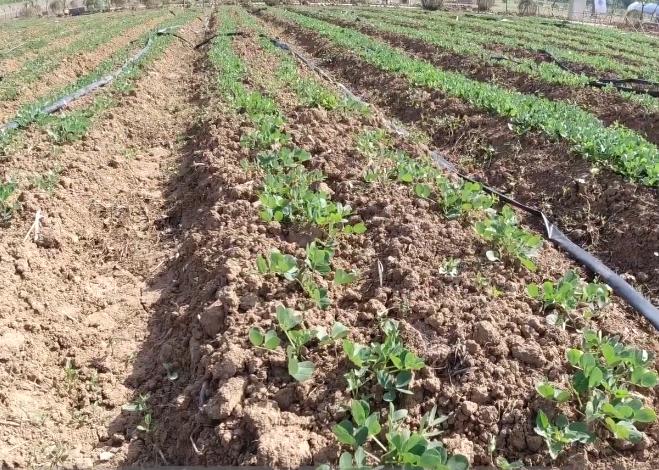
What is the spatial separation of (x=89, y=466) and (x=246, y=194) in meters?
2.71

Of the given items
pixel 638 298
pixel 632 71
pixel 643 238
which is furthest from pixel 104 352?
pixel 632 71

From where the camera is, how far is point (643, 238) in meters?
5.02

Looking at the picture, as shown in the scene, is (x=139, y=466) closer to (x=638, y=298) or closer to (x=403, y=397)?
(x=403, y=397)

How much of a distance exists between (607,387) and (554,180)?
3.81 metres

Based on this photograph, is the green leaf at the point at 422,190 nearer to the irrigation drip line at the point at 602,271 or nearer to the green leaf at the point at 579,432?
the irrigation drip line at the point at 602,271

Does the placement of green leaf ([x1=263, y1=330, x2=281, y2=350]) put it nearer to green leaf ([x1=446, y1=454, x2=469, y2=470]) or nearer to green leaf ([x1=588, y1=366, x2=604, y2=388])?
green leaf ([x1=446, y1=454, x2=469, y2=470])

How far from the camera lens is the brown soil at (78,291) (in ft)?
10.3

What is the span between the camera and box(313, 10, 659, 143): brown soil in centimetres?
873

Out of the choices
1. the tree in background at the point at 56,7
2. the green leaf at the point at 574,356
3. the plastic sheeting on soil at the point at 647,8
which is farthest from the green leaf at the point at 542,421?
the tree in background at the point at 56,7

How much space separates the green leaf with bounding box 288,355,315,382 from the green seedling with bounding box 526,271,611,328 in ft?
5.27

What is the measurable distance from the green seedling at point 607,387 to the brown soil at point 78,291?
2.50 metres

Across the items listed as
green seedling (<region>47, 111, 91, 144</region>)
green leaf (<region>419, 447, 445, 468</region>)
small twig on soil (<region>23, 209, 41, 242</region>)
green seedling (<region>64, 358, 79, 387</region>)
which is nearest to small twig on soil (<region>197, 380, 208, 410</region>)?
green seedling (<region>64, 358, 79, 387</region>)

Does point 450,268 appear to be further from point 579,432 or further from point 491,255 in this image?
point 579,432

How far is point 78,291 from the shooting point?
442 cm
